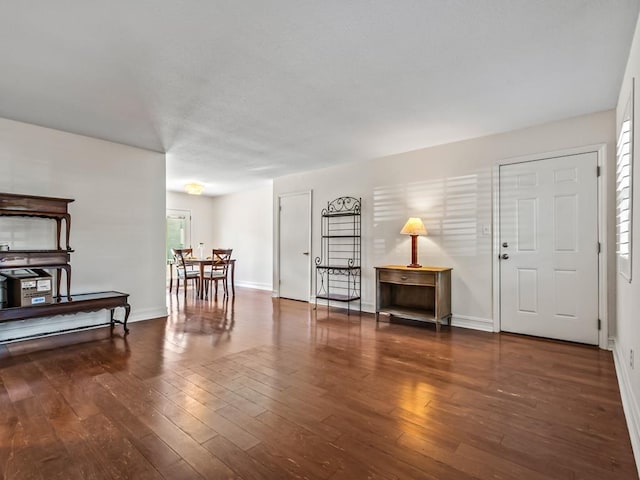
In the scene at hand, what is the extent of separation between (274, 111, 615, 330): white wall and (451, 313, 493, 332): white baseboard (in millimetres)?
12

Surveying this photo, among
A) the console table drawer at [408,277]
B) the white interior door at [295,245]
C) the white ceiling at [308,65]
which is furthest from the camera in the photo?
the white interior door at [295,245]

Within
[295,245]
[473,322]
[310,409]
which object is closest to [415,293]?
[473,322]

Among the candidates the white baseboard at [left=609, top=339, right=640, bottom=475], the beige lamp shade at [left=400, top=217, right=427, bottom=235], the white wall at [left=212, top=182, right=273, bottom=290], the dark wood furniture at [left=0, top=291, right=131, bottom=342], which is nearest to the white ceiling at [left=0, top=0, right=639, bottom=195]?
the beige lamp shade at [left=400, top=217, right=427, bottom=235]

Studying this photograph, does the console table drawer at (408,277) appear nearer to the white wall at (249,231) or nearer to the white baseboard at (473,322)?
the white baseboard at (473,322)

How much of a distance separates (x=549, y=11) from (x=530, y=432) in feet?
7.83

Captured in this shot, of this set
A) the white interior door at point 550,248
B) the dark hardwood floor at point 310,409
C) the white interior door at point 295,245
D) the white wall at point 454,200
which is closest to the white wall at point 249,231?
the white interior door at point 295,245

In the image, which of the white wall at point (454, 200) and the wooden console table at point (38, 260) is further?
the white wall at point (454, 200)

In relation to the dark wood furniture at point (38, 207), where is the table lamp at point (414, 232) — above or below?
below

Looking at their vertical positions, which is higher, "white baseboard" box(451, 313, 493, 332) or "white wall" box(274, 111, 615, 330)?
"white wall" box(274, 111, 615, 330)

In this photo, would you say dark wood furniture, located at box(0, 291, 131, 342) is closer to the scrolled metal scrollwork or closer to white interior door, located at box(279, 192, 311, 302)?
white interior door, located at box(279, 192, 311, 302)

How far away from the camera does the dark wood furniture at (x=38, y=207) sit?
3420 mm

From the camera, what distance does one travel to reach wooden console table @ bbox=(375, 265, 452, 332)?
13.5 ft

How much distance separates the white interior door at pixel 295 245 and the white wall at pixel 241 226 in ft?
3.76

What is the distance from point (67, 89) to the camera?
9.45 feet
